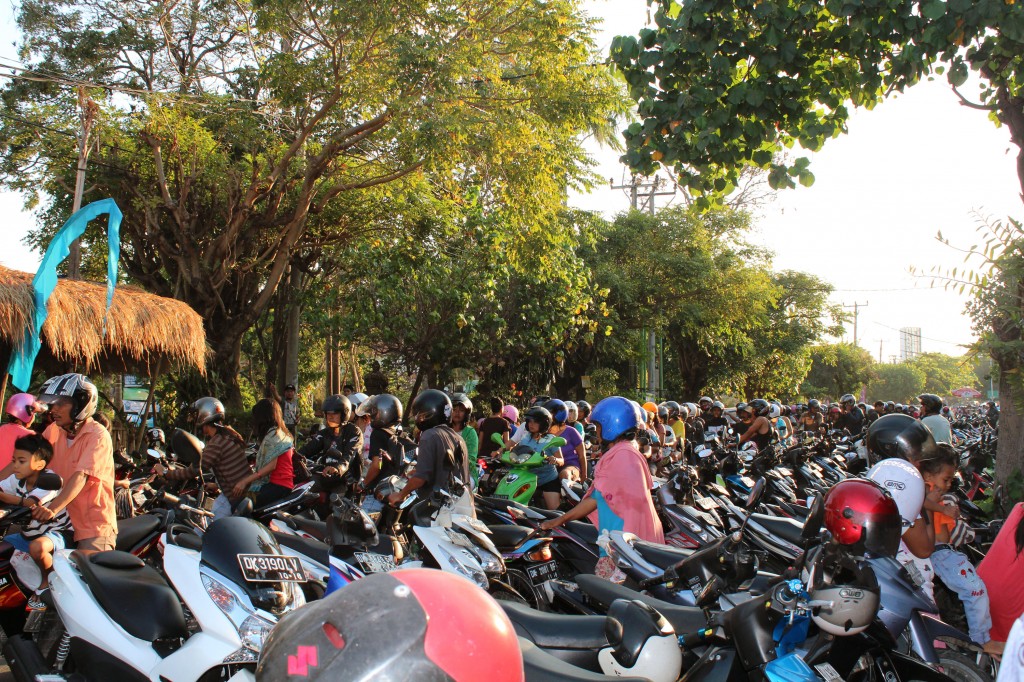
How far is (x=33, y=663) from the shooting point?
4.11 meters

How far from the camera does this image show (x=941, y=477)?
5074 millimetres

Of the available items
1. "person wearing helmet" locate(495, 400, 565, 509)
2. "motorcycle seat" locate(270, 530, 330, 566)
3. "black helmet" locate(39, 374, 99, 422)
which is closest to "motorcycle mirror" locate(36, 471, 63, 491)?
"black helmet" locate(39, 374, 99, 422)

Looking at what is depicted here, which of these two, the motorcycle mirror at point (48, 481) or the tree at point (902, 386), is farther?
the tree at point (902, 386)

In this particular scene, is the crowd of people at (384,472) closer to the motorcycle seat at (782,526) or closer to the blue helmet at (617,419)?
the blue helmet at (617,419)

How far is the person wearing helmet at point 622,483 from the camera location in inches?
202

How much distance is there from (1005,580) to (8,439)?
652 cm

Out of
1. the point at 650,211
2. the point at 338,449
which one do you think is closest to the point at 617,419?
the point at 338,449

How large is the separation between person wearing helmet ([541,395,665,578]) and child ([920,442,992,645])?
5.06 feet

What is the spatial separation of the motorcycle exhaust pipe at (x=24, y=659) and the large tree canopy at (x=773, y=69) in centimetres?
452

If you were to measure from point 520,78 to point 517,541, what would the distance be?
30.1ft

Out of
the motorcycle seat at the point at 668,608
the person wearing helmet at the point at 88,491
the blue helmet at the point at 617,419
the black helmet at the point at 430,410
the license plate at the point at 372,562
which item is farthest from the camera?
the black helmet at the point at 430,410

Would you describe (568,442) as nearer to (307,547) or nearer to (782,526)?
(782,526)

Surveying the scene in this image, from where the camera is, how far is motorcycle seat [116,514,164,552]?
5242mm

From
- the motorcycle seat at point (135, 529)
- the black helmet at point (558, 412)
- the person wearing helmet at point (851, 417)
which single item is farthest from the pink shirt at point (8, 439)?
the person wearing helmet at point (851, 417)
